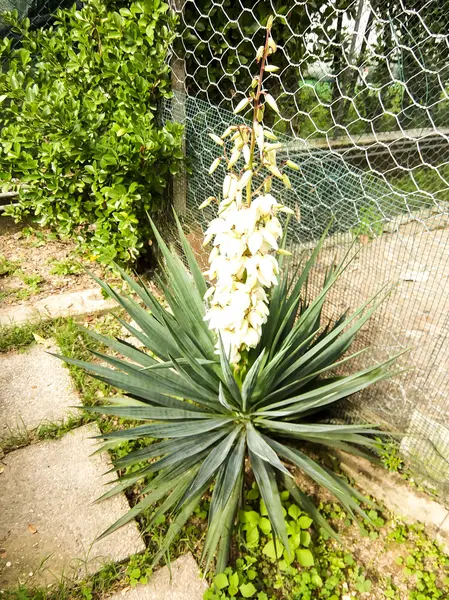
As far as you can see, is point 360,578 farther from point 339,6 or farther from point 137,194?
point 339,6

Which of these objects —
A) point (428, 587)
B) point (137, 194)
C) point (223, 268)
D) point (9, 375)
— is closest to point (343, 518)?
point (428, 587)

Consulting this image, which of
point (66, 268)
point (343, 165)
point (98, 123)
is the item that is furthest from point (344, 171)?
point (66, 268)

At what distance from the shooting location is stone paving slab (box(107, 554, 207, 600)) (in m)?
1.48

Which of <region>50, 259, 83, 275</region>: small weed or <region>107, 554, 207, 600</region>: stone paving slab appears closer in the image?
<region>107, 554, 207, 600</region>: stone paving slab

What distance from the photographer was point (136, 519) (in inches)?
67.4

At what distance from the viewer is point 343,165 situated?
2145 millimetres

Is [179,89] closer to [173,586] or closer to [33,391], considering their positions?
[33,391]

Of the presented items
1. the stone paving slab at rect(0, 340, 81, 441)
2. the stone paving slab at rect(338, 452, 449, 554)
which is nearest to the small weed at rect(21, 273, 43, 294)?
the stone paving slab at rect(0, 340, 81, 441)

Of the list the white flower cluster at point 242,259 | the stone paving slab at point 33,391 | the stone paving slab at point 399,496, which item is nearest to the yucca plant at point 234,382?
the white flower cluster at point 242,259

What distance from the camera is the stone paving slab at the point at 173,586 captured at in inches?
58.4

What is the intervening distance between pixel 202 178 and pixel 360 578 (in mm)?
2080

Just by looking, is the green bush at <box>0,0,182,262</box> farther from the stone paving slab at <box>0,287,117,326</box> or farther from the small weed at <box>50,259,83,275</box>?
the small weed at <box>50,259,83,275</box>

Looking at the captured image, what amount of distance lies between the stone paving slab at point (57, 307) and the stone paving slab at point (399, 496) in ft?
5.89

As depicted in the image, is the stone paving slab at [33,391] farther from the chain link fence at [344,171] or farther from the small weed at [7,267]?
the chain link fence at [344,171]
